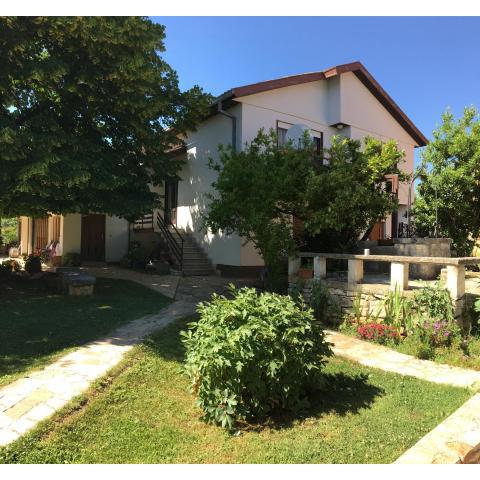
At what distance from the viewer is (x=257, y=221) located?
884 cm

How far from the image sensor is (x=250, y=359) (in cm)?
377

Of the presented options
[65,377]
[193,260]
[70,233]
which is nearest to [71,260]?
[70,233]

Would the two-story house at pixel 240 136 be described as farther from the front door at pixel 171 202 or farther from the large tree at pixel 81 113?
the large tree at pixel 81 113

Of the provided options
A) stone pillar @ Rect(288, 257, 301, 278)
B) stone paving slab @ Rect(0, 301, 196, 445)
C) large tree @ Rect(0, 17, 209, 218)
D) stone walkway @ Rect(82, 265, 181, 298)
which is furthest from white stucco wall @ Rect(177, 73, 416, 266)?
stone paving slab @ Rect(0, 301, 196, 445)

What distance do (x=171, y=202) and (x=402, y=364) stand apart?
551 inches

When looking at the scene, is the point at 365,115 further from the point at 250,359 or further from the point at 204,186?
the point at 250,359

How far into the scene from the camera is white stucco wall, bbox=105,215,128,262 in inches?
674

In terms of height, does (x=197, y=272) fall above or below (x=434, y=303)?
below

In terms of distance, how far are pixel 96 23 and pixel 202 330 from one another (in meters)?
7.12

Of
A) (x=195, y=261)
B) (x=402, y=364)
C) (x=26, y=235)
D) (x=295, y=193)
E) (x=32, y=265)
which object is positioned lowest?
(x=402, y=364)

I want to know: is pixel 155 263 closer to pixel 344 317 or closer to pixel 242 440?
pixel 344 317

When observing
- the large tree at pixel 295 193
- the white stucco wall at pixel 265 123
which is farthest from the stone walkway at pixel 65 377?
the white stucco wall at pixel 265 123

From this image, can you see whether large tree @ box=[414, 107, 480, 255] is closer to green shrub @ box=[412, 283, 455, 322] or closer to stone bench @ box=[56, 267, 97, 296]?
green shrub @ box=[412, 283, 455, 322]

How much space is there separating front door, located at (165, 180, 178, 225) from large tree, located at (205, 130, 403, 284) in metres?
7.48
